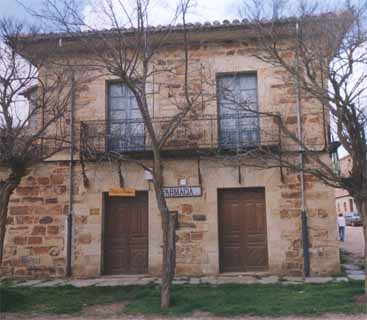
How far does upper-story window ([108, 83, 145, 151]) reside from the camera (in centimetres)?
1009

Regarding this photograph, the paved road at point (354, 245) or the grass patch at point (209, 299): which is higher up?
the paved road at point (354, 245)

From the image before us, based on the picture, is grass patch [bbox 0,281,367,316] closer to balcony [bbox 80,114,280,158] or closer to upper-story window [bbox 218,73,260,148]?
balcony [bbox 80,114,280,158]

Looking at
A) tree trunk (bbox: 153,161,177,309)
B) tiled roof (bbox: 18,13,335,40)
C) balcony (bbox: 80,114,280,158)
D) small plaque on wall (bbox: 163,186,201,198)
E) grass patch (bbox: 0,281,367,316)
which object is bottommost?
grass patch (bbox: 0,281,367,316)

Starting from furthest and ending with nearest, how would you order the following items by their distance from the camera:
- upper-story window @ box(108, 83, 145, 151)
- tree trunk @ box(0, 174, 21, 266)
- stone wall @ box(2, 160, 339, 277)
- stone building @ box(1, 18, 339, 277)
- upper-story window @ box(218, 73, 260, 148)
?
upper-story window @ box(108, 83, 145, 151) → upper-story window @ box(218, 73, 260, 148) → stone building @ box(1, 18, 339, 277) → stone wall @ box(2, 160, 339, 277) → tree trunk @ box(0, 174, 21, 266)

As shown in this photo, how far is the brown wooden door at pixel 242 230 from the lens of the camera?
32.6ft

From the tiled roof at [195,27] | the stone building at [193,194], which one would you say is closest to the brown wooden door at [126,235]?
the stone building at [193,194]

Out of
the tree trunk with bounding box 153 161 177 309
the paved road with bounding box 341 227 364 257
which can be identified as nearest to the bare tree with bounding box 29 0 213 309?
the tree trunk with bounding box 153 161 177 309

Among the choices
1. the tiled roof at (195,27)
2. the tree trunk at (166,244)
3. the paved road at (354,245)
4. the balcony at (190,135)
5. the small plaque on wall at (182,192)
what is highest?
the tiled roof at (195,27)

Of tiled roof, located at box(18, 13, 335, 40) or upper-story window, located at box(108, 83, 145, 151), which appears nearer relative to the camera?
tiled roof, located at box(18, 13, 335, 40)

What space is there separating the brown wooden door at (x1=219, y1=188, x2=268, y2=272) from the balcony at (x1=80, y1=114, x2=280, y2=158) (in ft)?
4.01

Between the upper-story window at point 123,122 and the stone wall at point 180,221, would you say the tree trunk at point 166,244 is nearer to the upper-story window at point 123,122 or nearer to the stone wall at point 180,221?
the upper-story window at point 123,122

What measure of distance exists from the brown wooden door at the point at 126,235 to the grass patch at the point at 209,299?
186 cm

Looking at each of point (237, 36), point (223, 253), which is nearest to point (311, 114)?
point (237, 36)

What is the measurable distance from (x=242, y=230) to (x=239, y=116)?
2.66 metres
